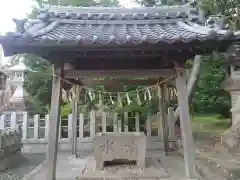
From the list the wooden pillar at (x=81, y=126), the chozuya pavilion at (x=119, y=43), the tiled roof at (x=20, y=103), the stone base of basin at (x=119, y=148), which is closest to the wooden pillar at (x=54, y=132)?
the chozuya pavilion at (x=119, y=43)

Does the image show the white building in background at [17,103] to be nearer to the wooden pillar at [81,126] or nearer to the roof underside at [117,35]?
the wooden pillar at [81,126]

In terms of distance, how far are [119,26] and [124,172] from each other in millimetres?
3384

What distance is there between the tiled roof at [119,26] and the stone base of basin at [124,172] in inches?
123

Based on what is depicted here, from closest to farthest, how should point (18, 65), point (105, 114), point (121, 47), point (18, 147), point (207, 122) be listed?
point (121, 47) < point (18, 147) < point (105, 114) < point (18, 65) < point (207, 122)

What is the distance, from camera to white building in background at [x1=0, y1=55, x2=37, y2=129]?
12000 millimetres

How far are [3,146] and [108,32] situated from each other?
5.27m

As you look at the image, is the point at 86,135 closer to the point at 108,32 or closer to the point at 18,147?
the point at 18,147

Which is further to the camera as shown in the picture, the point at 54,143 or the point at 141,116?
the point at 141,116

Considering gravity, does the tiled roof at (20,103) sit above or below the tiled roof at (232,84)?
below

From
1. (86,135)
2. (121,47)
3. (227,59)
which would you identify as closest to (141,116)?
(86,135)

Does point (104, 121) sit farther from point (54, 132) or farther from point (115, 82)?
point (54, 132)

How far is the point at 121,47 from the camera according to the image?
4910mm

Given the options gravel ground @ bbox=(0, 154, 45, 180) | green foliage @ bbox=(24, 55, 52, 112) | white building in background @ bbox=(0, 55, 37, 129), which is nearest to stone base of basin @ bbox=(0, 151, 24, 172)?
gravel ground @ bbox=(0, 154, 45, 180)

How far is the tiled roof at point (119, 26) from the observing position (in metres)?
4.71
